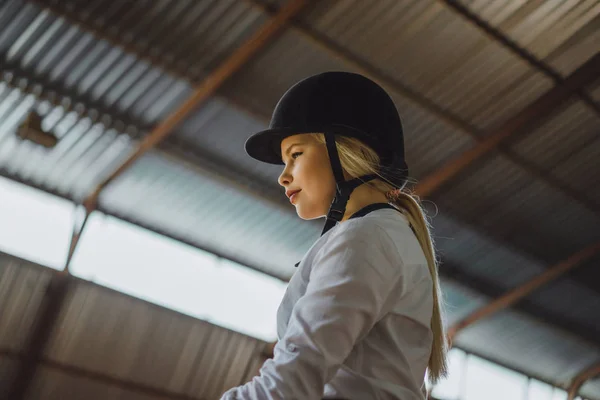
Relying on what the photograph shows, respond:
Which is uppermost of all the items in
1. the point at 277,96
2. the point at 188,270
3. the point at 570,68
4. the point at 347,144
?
the point at 570,68

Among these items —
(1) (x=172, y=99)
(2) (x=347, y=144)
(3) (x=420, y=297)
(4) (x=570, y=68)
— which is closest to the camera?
(3) (x=420, y=297)

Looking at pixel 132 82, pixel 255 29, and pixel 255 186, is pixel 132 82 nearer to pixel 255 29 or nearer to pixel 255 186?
pixel 255 29

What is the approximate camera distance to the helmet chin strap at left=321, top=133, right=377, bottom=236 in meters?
2.22

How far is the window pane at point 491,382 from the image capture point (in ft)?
53.6

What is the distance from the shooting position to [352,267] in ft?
5.88

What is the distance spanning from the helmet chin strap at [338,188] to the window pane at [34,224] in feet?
29.0

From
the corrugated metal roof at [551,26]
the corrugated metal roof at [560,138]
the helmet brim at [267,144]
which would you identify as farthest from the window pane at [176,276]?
the helmet brim at [267,144]

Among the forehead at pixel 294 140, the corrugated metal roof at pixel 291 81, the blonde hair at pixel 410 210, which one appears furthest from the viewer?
the corrugated metal roof at pixel 291 81

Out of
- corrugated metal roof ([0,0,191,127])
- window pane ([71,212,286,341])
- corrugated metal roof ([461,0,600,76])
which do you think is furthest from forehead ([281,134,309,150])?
window pane ([71,212,286,341])

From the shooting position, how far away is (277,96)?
989 cm

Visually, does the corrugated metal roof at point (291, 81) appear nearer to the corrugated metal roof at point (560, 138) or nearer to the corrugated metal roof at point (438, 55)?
the corrugated metal roof at point (438, 55)

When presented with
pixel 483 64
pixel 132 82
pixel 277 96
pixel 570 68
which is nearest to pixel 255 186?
pixel 277 96

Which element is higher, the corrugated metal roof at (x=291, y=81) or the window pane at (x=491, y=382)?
the corrugated metal roof at (x=291, y=81)

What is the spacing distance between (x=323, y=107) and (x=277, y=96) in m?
7.51
